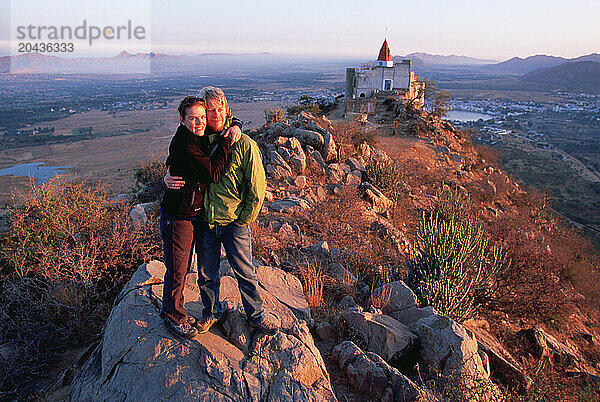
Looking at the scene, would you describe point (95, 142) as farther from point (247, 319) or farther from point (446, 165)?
point (247, 319)

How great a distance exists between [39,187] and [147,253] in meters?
1.86

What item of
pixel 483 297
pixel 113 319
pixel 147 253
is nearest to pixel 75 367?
pixel 113 319

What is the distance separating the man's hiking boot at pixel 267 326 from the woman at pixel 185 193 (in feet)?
1.73

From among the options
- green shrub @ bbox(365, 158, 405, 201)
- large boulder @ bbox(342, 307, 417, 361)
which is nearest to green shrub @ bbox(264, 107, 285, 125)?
green shrub @ bbox(365, 158, 405, 201)

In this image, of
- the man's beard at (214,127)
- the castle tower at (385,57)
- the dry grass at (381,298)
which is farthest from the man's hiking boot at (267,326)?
the castle tower at (385,57)

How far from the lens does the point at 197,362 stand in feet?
9.16

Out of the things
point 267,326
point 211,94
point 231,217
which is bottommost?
point 267,326

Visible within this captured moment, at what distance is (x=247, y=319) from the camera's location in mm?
3148

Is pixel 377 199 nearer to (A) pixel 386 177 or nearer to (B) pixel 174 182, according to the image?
(A) pixel 386 177

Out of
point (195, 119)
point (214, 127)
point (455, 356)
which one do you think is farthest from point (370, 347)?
point (195, 119)

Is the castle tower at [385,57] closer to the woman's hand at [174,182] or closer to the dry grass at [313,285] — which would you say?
the dry grass at [313,285]

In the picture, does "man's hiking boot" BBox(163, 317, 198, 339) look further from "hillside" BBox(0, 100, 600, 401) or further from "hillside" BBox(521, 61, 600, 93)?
"hillside" BBox(521, 61, 600, 93)

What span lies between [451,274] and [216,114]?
3946mm

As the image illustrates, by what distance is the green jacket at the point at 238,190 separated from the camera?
2881 millimetres
